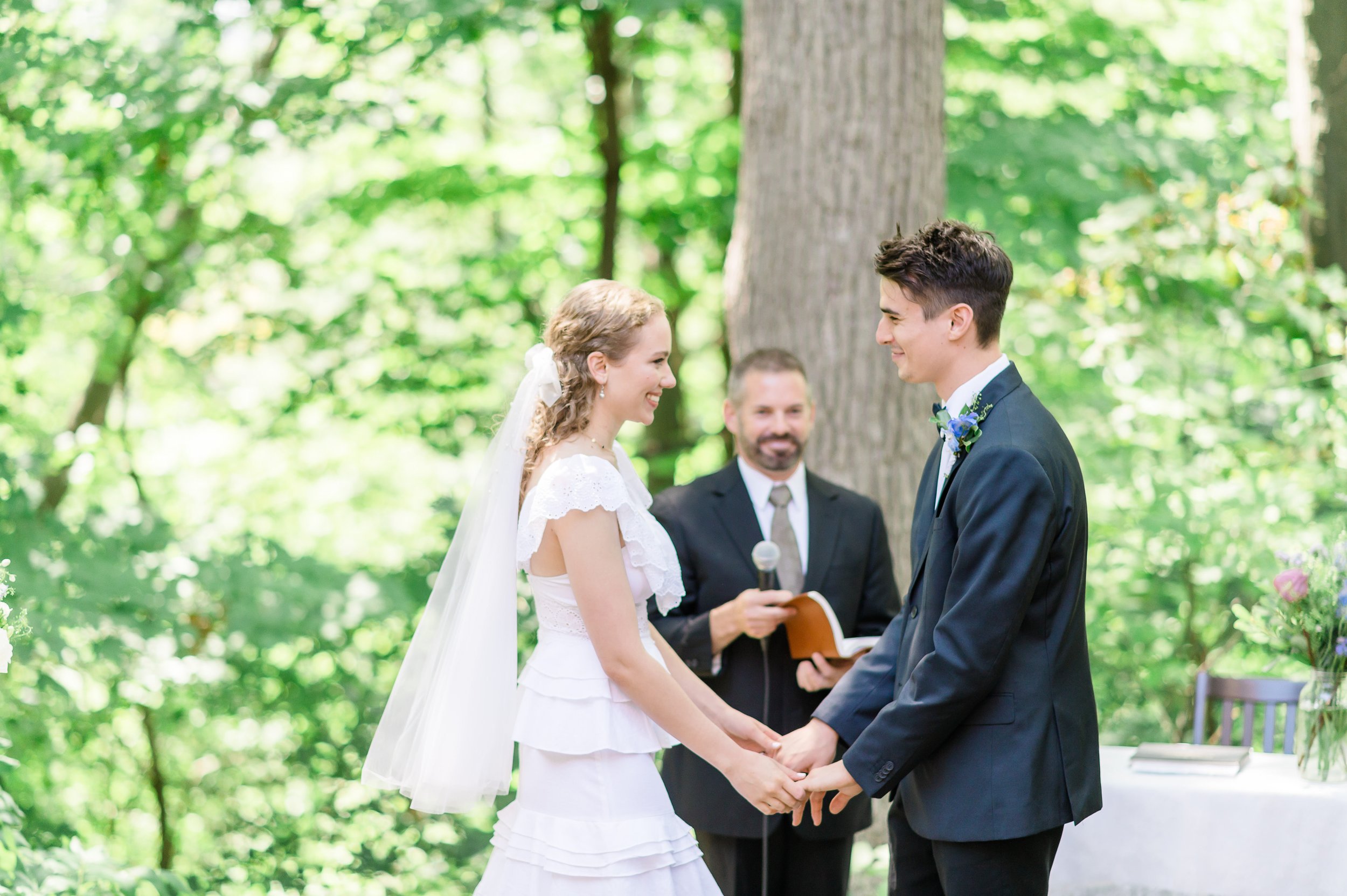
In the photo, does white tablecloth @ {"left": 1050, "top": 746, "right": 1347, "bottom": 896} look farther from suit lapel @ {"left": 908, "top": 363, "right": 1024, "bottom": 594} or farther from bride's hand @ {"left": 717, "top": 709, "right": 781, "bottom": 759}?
suit lapel @ {"left": 908, "top": 363, "right": 1024, "bottom": 594}

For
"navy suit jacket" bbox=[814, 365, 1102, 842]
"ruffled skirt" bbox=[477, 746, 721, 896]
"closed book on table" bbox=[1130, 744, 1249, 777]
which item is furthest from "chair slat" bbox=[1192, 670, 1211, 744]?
"ruffled skirt" bbox=[477, 746, 721, 896]

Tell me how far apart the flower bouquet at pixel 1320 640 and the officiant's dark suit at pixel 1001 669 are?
3.50 ft

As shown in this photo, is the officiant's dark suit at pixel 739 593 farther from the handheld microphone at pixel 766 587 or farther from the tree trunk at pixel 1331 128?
the tree trunk at pixel 1331 128

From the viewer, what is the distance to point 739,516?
3613 millimetres

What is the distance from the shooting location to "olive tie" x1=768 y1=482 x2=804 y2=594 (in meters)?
3.58

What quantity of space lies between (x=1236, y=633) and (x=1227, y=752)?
3.92m

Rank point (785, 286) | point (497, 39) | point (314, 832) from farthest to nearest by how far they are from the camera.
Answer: point (497, 39), point (314, 832), point (785, 286)

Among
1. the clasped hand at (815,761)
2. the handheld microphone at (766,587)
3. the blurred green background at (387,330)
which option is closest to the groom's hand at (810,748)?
the clasped hand at (815,761)

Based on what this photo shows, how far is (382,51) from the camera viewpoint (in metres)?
6.03

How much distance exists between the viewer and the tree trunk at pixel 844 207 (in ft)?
15.3

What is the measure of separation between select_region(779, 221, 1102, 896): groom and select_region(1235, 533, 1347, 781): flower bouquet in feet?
3.50

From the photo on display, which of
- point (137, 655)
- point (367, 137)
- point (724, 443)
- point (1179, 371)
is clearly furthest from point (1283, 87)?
point (137, 655)

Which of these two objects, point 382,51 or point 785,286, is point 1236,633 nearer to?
point 785,286

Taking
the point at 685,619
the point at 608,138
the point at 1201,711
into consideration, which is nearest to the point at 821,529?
the point at 685,619
